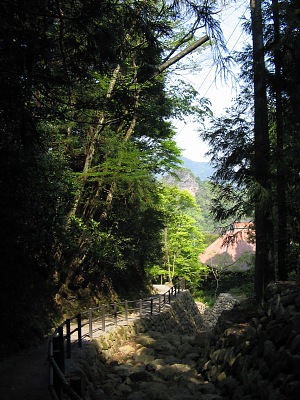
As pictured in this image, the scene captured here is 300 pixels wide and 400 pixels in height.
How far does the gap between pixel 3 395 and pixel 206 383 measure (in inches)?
149

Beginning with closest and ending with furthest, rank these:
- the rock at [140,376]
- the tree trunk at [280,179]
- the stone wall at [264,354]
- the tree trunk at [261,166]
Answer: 1. the stone wall at [264,354]
2. the rock at [140,376]
3. the tree trunk at [280,179]
4. the tree trunk at [261,166]

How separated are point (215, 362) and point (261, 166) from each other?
14.9 ft

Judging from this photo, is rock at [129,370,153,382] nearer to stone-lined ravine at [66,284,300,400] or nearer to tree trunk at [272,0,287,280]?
stone-lined ravine at [66,284,300,400]

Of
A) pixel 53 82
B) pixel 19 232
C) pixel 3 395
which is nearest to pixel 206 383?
pixel 3 395

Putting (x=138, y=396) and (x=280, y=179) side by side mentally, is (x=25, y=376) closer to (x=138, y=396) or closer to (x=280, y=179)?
(x=138, y=396)

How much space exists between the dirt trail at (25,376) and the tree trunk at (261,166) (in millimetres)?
5337

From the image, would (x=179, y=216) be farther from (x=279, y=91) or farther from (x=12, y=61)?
(x=12, y=61)

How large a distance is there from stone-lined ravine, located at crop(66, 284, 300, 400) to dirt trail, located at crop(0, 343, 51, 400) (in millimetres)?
616

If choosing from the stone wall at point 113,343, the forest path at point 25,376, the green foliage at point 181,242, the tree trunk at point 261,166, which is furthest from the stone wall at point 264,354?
the green foliage at point 181,242

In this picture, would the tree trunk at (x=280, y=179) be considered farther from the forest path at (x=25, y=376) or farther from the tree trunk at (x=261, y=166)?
the forest path at (x=25, y=376)

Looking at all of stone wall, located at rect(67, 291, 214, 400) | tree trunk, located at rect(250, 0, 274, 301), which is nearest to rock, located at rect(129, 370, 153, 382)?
stone wall, located at rect(67, 291, 214, 400)

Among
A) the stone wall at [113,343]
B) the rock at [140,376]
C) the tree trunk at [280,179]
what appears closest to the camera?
the stone wall at [113,343]

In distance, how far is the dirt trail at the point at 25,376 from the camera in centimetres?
482

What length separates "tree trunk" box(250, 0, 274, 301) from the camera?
841cm
